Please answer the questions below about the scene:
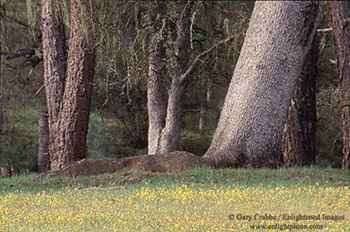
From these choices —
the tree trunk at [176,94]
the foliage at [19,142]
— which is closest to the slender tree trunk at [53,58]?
the tree trunk at [176,94]

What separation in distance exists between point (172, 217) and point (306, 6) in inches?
316

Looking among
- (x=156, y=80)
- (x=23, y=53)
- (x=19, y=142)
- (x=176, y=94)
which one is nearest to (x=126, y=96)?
(x=19, y=142)

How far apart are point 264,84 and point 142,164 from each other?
10.7ft

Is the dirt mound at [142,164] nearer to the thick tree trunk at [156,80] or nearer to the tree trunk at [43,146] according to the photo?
the thick tree trunk at [156,80]

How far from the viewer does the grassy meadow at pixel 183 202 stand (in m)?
7.36

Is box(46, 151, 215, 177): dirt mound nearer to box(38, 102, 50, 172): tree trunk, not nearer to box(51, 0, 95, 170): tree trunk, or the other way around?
box(51, 0, 95, 170): tree trunk

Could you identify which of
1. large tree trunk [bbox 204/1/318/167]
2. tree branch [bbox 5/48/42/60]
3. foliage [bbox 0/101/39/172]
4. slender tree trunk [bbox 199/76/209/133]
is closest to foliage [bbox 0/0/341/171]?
foliage [bbox 0/101/39/172]

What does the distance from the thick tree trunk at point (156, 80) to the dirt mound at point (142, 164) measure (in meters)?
4.03

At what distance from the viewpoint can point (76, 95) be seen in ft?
48.3

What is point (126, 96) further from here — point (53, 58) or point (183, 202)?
point (183, 202)

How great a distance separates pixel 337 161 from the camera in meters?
25.3

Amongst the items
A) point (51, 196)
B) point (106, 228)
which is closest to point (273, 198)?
point (106, 228)

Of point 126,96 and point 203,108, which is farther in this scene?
point 203,108

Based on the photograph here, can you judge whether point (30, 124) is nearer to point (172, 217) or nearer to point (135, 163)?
Result: point (135, 163)
